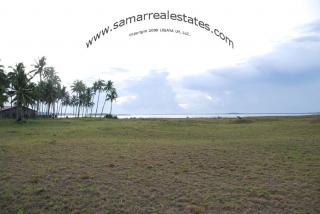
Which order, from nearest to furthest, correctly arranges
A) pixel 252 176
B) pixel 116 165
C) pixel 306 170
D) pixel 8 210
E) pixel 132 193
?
1. pixel 8 210
2. pixel 132 193
3. pixel 252 176
4. pixel 306 170
5. pixel 116 165

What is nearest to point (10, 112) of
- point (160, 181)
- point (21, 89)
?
point (21, 89)

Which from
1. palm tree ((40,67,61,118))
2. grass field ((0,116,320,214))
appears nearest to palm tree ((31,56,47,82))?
palm tree ((40,67,61,118))

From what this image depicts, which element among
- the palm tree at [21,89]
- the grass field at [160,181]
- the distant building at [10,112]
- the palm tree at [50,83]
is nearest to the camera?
the grass field at [160,181]

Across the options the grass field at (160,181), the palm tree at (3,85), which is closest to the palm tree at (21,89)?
the palm tree at (3,85)

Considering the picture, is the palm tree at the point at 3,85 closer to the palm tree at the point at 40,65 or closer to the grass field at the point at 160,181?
the palm tree at the point at 40,65

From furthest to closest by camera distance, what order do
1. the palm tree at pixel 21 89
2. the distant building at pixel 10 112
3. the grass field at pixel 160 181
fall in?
the distant building at pixel 10 112 < the palm tree at pixel 21 89 < the grass field at pixel 160 181

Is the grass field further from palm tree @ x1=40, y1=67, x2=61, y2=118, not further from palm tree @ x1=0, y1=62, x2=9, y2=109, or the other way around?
palm tree @ x1=40, y1=67, x2=61, y2=118

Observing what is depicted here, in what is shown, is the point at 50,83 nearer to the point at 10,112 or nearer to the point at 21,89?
the point at 10,112

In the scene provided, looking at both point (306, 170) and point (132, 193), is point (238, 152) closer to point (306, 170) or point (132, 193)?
point (306, 170)

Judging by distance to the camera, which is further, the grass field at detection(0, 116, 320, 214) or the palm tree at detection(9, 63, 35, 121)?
the palm tree at detection(9, 63, 35, 121)

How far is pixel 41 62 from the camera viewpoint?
212 ft

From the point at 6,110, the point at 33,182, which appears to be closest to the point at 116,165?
the point at 33,182

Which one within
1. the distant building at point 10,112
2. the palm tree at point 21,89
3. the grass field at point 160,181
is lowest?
the grass field at point 160,181

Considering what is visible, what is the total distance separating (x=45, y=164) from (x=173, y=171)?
19.9ft
